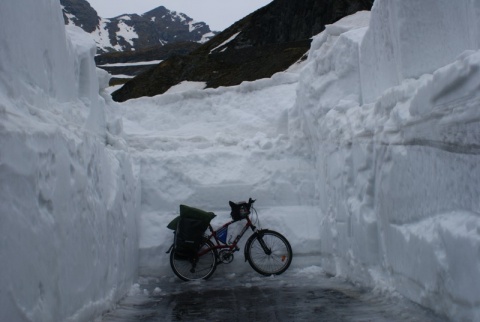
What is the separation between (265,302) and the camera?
224 inches

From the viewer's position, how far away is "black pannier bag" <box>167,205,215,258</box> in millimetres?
7703

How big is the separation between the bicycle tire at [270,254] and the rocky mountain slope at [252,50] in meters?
16.5

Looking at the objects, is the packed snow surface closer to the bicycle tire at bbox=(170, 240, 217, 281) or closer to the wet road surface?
the wet road surface

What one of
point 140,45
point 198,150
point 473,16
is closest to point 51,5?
→ point 473,16

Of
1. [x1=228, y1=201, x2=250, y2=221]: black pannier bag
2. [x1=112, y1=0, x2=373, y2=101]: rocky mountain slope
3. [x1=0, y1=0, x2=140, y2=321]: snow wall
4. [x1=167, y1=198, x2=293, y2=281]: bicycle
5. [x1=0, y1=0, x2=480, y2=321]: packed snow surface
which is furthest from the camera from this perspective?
[x1=112, y1=0, x2=373, y2=101]: rocky mountain slope

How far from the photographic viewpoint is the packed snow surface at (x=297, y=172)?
3.12 metres

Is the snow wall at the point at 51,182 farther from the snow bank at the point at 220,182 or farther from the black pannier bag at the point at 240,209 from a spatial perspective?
the black pannier bag at the point at 240,209

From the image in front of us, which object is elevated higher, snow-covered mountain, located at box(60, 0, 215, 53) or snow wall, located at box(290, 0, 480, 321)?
snow-covered mountain, located at box(60, 0, 215, 53)

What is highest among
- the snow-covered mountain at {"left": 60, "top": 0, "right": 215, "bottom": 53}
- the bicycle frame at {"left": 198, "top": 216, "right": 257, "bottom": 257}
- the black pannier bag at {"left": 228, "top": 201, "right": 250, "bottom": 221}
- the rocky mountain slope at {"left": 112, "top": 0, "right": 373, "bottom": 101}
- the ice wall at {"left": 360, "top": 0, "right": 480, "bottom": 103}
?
the snow-covered mountain at {"left": 60, "top": 0, "right": 215, "bottom": 53}

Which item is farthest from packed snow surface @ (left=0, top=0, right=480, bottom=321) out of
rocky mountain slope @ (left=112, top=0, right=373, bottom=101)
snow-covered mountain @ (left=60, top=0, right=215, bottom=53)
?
snow-covered mountain @ (left=60, top=0, right=215, bottom=53)

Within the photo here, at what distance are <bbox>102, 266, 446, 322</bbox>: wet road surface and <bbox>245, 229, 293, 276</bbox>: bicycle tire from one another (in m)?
0.21

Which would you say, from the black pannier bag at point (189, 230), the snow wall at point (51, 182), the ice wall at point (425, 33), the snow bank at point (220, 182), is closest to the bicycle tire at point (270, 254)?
the snow bank at point (220, 182)

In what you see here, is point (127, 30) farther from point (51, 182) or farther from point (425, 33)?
point (51, 182)

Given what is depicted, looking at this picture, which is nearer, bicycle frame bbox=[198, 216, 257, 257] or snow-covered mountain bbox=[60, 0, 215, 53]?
bicycle frame bbox=[198, 216, 257, 257]
